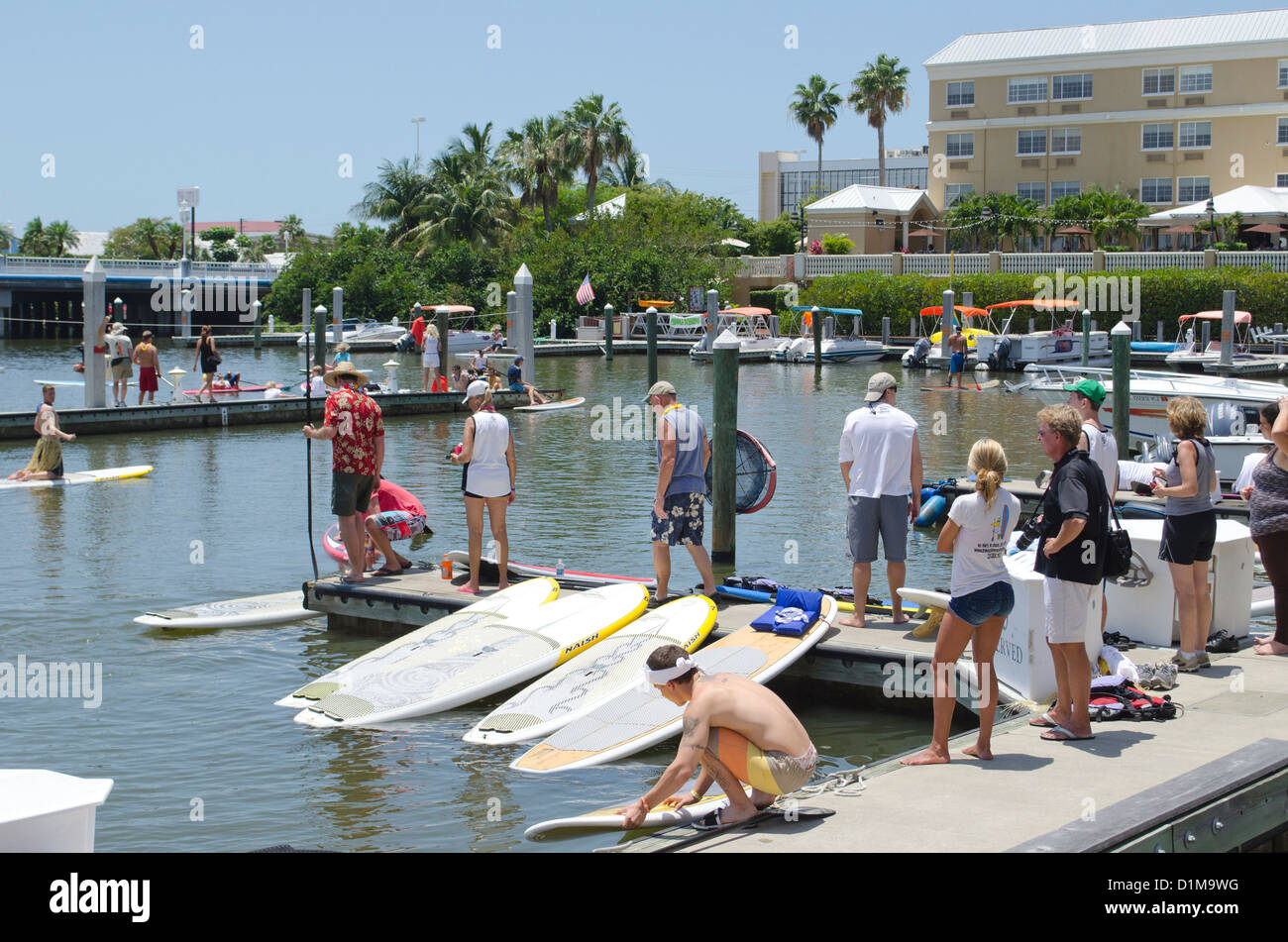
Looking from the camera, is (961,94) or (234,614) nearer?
(234,614)

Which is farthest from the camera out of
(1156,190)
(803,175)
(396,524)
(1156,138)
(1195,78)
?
(803,175)

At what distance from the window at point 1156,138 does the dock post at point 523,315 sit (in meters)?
42.4

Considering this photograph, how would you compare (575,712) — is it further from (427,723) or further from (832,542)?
(832,542)

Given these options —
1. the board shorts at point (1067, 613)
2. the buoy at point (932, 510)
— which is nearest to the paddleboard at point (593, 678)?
the board shorts at point (1067, 613)

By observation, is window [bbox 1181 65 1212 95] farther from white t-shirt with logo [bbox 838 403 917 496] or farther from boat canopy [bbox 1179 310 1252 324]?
white t-shirt with logo [bbox 838 403 917 496]

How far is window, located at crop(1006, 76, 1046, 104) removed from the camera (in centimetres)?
6538

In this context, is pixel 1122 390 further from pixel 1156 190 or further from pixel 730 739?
pixel 1156 190

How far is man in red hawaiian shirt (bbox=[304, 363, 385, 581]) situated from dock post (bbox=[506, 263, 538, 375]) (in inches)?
799

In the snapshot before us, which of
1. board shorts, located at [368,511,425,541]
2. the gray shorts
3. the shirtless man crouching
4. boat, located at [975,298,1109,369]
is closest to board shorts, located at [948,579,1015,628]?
the shirtless man crouching

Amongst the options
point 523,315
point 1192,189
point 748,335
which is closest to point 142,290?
point 748,335

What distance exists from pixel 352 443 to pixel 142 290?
232 ft

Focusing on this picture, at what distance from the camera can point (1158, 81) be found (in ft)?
205

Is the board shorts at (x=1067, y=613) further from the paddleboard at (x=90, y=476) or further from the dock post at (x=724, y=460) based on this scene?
the paddleboard at (x=90, y=476)

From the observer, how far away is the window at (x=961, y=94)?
67250 mm
